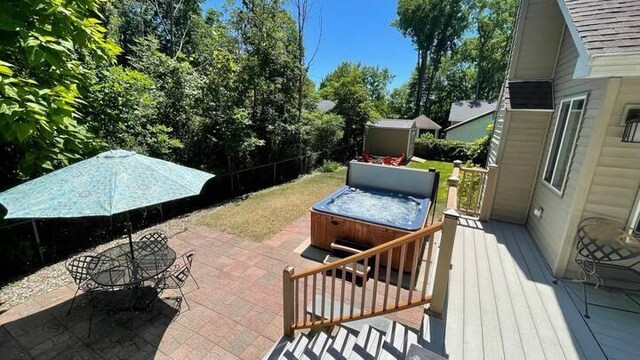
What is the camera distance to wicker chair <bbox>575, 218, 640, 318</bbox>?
3.26m

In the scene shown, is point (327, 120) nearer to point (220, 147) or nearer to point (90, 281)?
point (220, 147)

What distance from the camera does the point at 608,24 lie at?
3.03m

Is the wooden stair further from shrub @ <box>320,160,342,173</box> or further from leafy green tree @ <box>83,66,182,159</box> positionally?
shrub @ <box>320,160,342,173</box>

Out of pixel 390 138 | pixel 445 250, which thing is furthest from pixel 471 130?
pixel 445 250

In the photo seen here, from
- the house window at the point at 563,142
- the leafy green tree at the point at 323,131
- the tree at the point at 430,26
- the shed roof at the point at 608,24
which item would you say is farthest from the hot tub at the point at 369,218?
the tree at the point at 430,26

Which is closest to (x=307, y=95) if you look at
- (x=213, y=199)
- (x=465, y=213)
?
(x=213, y=199)

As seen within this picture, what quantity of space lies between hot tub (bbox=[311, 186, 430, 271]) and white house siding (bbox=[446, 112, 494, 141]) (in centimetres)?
1734

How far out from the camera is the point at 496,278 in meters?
3.74

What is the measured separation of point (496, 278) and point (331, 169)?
417 inches

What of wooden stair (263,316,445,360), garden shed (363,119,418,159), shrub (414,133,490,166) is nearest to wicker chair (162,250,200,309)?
wooden stair (263,316,445,360)

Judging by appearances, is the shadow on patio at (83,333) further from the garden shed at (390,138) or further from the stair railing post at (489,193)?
the garden shed at (390,138)

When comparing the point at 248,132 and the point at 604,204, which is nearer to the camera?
the point at 604,204

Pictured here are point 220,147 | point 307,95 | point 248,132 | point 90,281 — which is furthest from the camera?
point 307,95

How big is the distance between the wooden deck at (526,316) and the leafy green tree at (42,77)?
518 centimetres
